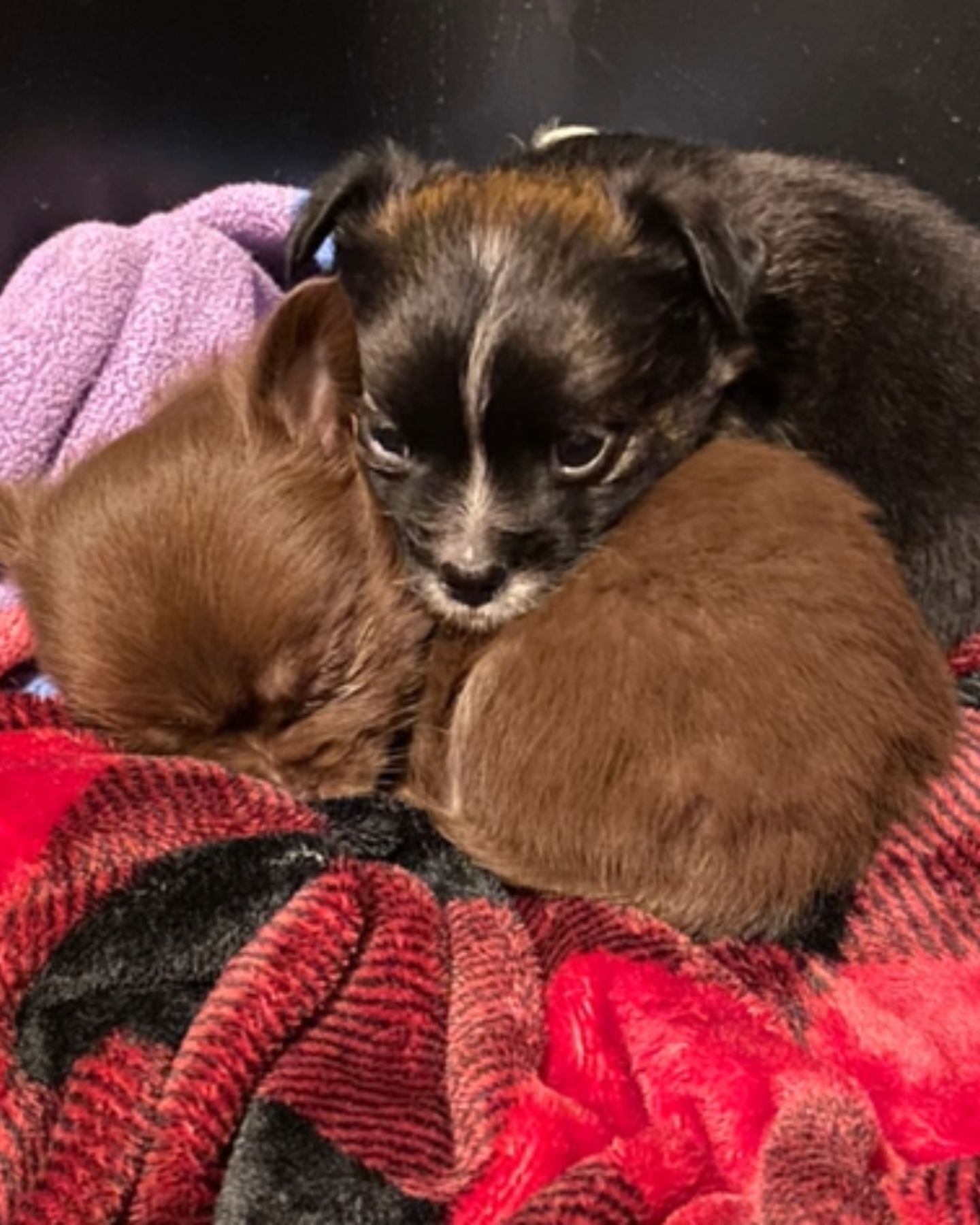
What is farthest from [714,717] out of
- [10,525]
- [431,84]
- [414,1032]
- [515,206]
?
[431,84]

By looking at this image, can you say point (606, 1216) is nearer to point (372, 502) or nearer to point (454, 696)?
point (454, 696)

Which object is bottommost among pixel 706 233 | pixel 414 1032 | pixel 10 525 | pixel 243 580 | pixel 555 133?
pixel 414 1032

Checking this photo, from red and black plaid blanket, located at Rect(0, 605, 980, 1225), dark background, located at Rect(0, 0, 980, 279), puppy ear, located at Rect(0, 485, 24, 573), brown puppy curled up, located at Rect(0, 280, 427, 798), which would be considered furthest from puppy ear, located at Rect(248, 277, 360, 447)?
dark background, located at Rect(0, 0, 980, 279)

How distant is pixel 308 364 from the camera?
2.20 m

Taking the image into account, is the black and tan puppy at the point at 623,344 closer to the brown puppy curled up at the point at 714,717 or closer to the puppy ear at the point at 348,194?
the puppy ear at the point at 348,194

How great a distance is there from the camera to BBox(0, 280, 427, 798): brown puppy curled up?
1979mm

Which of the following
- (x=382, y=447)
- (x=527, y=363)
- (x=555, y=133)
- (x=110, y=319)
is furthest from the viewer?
(x=555, y=133)

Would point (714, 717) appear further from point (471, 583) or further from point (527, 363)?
point (527, 363)

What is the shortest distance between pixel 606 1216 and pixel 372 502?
1.03 meters

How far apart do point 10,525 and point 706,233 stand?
3.52 feet

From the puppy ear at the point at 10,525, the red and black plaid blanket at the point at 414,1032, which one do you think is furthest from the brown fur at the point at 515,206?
the red and black plaid blanket at the point at 414,1032

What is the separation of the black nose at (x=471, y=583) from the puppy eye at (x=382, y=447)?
20 centimetres

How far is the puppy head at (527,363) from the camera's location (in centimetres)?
218

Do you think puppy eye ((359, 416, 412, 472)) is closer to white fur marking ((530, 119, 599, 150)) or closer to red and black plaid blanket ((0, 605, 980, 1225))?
red and black plaid blanket ((0, 605, 980, 1225))
